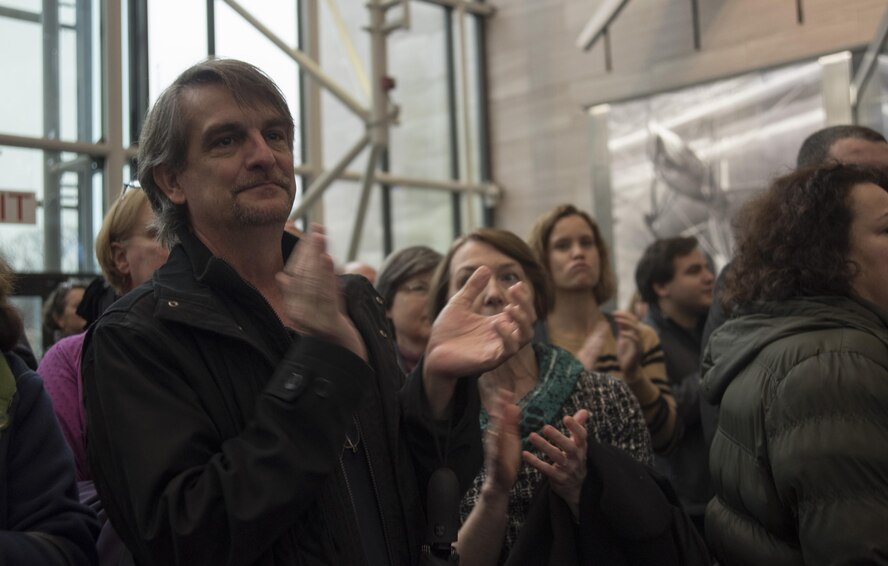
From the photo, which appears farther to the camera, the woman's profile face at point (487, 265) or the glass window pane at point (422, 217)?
the glass window pane at point (422, 217)

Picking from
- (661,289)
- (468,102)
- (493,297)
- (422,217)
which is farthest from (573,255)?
(468,102)

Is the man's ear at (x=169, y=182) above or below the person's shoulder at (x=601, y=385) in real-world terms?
above

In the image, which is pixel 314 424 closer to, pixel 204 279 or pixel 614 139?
pixel 204 279

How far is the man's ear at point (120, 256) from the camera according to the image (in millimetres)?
2873

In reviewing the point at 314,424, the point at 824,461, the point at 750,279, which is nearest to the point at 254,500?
the point at 314,424

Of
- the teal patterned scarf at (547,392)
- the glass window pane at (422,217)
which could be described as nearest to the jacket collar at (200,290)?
the teal patterned scarf at (547,392)

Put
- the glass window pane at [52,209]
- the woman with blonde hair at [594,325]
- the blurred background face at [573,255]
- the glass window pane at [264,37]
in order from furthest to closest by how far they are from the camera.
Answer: the glass window pane at [264,37]
the glass window pane at [52,209]
the blurred background face at [573,255]
the woman with blonde hair at [594,325]

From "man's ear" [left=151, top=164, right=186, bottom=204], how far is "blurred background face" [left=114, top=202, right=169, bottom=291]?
982mm

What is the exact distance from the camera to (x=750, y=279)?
242cm

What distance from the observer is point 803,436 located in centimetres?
200

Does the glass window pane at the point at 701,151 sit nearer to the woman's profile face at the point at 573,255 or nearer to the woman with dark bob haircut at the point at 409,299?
the woman's profile face at the point at 573,255

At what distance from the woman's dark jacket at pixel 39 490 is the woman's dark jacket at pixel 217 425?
290 millimetres

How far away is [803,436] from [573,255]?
2.19 metres

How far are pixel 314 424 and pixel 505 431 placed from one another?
0.75m
